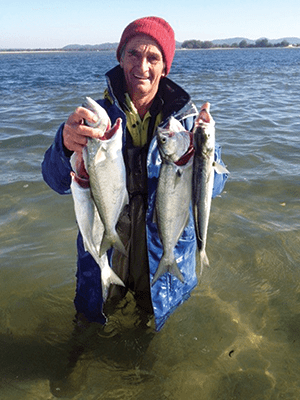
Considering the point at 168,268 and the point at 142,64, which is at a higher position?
the point at 142,64

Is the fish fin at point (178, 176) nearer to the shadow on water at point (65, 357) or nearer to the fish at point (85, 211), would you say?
the fish at point (85, 211)

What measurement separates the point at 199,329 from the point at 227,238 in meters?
2.20

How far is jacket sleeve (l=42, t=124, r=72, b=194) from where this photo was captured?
9.26 ft

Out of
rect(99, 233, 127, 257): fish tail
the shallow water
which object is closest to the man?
rect(99, 233, 127, 257): fish tail

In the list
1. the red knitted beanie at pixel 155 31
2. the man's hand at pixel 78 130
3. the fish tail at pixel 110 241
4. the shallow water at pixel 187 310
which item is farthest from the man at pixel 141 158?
the shallow water at pixel 187 310

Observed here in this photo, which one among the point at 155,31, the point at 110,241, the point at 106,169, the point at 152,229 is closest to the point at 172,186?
the point at 106,169

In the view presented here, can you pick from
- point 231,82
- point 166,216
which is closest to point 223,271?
point 166,216

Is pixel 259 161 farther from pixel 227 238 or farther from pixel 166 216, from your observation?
pixel 166 216

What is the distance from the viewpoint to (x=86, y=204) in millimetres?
2750

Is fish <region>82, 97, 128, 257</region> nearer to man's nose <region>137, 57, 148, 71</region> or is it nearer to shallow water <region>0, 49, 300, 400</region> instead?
man's nose <region>137, 57, 148, 71</region>

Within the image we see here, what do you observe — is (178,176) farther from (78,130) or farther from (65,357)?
(65,357)

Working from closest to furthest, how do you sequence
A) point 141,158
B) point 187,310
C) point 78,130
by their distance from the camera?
point 78,130, point 141,158, point 187,310

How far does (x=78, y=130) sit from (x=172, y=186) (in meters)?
0.78

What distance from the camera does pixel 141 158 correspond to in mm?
3398
